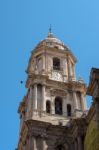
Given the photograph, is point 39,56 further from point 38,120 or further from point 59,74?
point 38,120

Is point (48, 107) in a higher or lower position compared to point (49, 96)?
lower

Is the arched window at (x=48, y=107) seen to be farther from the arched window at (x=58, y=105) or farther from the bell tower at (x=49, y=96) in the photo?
the arched window at (x=58, y=105)

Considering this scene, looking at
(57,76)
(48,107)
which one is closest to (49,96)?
(48,107)

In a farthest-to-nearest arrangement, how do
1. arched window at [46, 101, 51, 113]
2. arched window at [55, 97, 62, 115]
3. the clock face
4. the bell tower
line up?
the clock face < arched window at [55, 97, 62, 115] < arched window at [46, 101, 51, 113] < the bell tower

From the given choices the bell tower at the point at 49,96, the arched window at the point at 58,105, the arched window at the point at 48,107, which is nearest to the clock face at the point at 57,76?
the bell tower at the point at 49,96

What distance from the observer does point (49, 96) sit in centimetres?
4712

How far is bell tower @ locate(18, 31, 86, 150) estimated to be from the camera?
4178 centimetres

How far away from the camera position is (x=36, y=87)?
47000 mm

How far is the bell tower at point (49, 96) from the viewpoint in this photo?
41781 mm

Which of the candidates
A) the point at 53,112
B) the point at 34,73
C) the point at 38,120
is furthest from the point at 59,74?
the point at 38,120

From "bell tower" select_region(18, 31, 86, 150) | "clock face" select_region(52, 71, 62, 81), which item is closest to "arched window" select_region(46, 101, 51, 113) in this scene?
"bell tower" select_region(18, 31, 86, 150)

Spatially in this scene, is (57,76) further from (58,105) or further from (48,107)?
(48,107)

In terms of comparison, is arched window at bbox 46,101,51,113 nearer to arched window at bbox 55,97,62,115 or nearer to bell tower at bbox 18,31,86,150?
bell tower at bbox 18,31,86,150

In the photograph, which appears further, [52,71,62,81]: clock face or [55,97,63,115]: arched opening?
[52,71,62,81]: clock face
